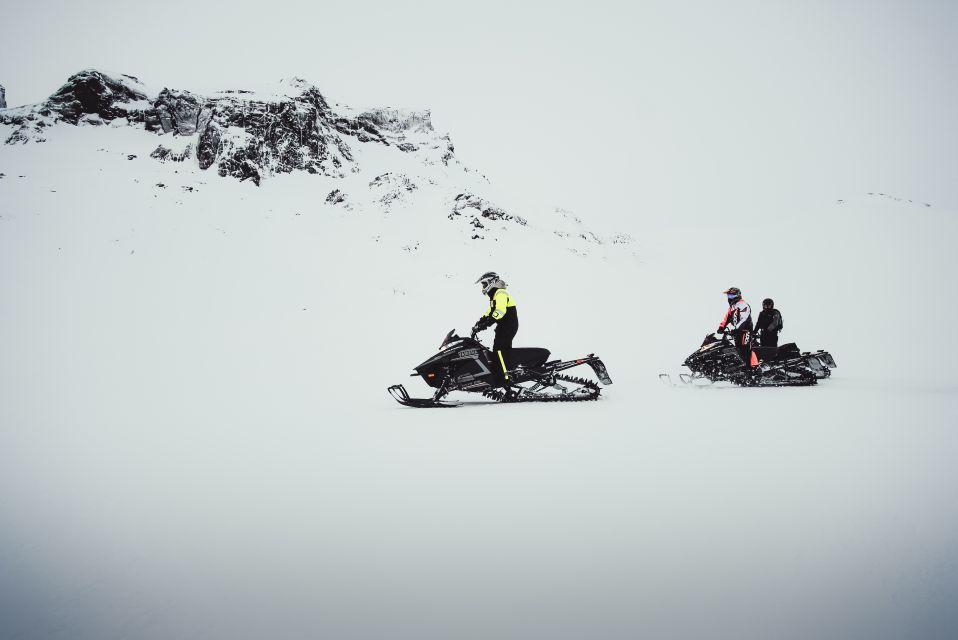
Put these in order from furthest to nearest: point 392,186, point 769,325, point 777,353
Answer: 1. point 392,186
2. point 769,325
3. point 777,353

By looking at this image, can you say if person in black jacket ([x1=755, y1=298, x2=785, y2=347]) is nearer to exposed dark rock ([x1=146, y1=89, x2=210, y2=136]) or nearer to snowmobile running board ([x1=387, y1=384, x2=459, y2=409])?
snowmobile running board ([x1=387, y1=384, x2=459, y2=409])

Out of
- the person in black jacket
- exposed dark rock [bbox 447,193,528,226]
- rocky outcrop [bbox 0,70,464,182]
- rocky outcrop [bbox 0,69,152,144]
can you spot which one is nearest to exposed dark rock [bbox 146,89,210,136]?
rocky outcrop [bbox 0,70,464,182]

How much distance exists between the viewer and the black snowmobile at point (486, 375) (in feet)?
25.6

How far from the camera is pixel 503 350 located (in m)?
7.92

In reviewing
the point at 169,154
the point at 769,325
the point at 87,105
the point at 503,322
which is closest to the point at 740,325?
the point at 769,325

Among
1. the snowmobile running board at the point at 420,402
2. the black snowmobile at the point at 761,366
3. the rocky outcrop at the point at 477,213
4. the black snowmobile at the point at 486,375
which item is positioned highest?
the rocky outcrop at the point at 477,213

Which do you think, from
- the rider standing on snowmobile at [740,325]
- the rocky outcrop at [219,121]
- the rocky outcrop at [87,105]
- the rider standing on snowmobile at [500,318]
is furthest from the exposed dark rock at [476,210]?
the rocky outcrop at [87,105]

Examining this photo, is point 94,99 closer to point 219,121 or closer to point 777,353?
point 219,121

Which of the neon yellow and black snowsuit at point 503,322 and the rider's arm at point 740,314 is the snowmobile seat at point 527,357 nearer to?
the neon yellow and black snowsuit at point 503,322

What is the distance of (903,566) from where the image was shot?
2486 mm

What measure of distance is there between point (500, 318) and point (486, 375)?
3.11 ft

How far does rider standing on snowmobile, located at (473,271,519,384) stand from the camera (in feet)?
25.6

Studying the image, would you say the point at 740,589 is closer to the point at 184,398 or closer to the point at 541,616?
the point at 541,616

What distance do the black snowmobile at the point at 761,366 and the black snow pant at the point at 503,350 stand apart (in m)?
3.70
